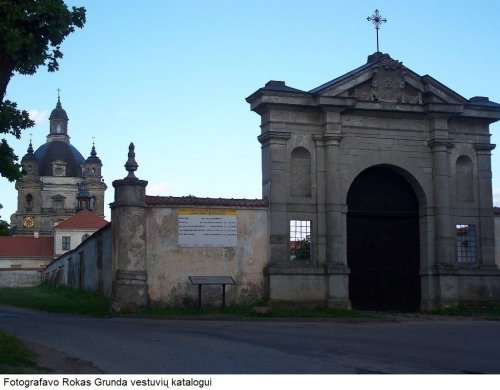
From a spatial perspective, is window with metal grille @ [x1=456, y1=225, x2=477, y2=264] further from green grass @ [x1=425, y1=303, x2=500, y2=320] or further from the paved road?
the paved road

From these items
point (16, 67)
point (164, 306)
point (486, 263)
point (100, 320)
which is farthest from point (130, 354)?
point (486, 263)

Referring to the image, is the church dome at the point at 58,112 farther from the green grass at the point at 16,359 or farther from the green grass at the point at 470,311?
the green grass at the point at 16,359

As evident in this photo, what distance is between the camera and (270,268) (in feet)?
79.2

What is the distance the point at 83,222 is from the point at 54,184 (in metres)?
33.3

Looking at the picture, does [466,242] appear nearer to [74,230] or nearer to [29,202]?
[74,230]

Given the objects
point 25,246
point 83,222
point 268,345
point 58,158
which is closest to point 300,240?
point 268,345

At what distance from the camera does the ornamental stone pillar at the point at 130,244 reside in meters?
22.8

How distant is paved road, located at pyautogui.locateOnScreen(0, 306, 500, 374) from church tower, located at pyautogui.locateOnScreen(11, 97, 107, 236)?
340 ft

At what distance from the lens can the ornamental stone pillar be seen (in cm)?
2281

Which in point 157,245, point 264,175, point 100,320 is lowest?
point 100,320

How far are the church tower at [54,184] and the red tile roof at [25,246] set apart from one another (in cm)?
2343

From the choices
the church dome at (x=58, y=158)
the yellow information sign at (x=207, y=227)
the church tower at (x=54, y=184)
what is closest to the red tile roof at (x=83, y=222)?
the church tower at (x=54, y=184)

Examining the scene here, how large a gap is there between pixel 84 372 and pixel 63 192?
12242 centimetres

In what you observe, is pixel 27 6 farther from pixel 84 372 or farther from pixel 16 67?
pixel 84 372
